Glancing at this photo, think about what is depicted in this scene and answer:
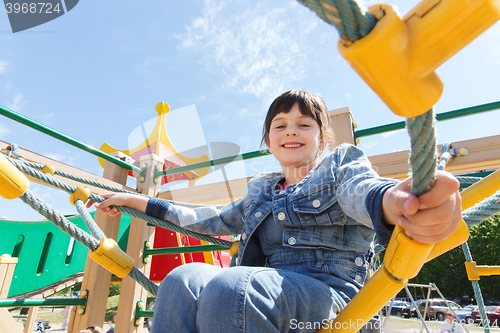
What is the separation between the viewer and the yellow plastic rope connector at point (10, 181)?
795 mm

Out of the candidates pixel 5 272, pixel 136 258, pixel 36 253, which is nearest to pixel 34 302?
pixel 136 258

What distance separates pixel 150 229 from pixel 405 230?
60.2 inches

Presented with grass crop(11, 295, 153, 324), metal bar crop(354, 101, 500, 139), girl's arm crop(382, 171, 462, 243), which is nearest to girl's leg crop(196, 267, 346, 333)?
girl's arm crop(382, 171, 462, 243)

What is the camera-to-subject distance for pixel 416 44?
0.34m

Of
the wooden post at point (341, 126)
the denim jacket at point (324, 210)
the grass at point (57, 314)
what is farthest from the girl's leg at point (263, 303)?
the grass at point (57, 314)

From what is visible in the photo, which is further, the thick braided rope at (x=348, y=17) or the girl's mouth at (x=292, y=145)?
the girl's mouth at (x=292, y=145)

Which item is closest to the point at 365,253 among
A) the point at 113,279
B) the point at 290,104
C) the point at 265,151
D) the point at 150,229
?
the point at 290,104

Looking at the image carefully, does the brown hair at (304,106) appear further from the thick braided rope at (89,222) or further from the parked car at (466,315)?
the parked car at (466,315)

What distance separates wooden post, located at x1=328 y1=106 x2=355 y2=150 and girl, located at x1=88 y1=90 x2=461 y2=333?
172 mm

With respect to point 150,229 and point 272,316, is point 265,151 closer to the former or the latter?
point 150,229

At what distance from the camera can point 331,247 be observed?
0.80m

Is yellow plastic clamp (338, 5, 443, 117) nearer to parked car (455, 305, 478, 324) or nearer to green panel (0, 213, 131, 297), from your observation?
green panel (0, 213, 131, 297)

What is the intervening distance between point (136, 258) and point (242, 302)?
1286mm

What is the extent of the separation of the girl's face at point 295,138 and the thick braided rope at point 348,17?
0.67 metres
